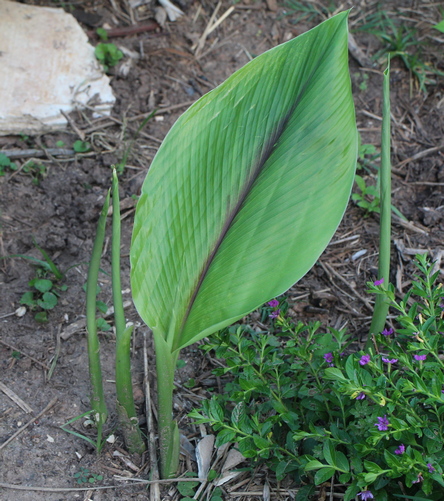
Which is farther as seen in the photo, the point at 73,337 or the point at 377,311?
the point at 73,337

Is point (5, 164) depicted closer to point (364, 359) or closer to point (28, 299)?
point (28, 299)

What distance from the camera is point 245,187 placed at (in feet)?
4.02

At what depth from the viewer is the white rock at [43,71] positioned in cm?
226

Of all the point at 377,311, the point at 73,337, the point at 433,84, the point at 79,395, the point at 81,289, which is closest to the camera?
the point at 377,311

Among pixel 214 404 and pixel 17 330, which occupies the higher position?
A: pixel 214 404

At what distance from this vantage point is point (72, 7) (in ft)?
8.64

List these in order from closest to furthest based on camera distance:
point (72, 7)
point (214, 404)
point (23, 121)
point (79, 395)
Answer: point (214, 404), point (79, 395), point (23, 121), point (72, 7)

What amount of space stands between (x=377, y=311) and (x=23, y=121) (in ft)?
5.22

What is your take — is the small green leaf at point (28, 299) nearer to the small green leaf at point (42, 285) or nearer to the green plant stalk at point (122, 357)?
the small green leaf at point (42, 285)

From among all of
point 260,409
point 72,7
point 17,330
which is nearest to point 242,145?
point 260,409

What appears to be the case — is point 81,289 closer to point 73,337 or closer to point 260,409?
point 73,337

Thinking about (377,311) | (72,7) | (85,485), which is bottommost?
(85,485)

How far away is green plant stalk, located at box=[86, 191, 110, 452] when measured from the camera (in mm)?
1191

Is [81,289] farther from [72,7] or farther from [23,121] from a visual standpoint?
[72,7]
